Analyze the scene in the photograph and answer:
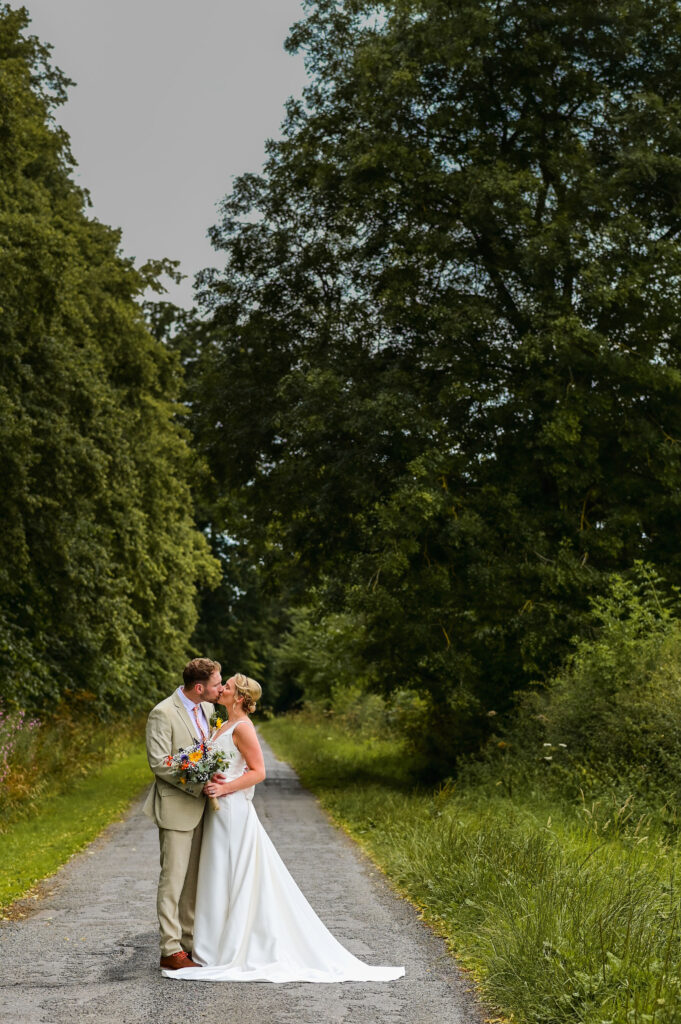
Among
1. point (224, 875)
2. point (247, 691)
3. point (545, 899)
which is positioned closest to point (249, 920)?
point (224, 875)

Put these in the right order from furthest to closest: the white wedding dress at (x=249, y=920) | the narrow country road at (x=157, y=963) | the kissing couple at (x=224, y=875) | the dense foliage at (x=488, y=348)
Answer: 1. the dense foliage at (x=488, y=348)
2. the kissing couple at (x=224, y=875)
3. the white wedding dress at (x=249, y=920)
4. the narrow country road at (x=157, y=963)

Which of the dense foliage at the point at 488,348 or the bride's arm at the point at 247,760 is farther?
the dense foliage at the point at 488,348

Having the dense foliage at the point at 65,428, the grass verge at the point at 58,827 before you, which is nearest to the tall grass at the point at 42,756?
the grass verge at the point at 58,827

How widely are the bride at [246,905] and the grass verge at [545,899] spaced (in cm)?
98

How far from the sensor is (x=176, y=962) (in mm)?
7512

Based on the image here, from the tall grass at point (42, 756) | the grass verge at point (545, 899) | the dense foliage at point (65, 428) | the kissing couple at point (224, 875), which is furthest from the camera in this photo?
the dense foliage at point (65, 428)

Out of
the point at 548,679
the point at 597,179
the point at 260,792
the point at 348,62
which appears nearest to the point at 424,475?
the point at 548,679

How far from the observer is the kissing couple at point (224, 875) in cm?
751

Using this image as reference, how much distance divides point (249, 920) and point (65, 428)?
12790 mm

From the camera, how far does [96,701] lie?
83.6 feet

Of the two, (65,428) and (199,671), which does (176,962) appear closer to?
(199,671)

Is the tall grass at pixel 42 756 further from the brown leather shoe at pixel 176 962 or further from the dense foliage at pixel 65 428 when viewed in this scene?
the brown leather shoe at pixel 176 962

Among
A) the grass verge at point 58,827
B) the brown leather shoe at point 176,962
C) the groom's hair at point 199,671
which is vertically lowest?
the grass verge at point 58,827

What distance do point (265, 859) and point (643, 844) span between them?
179 inches
